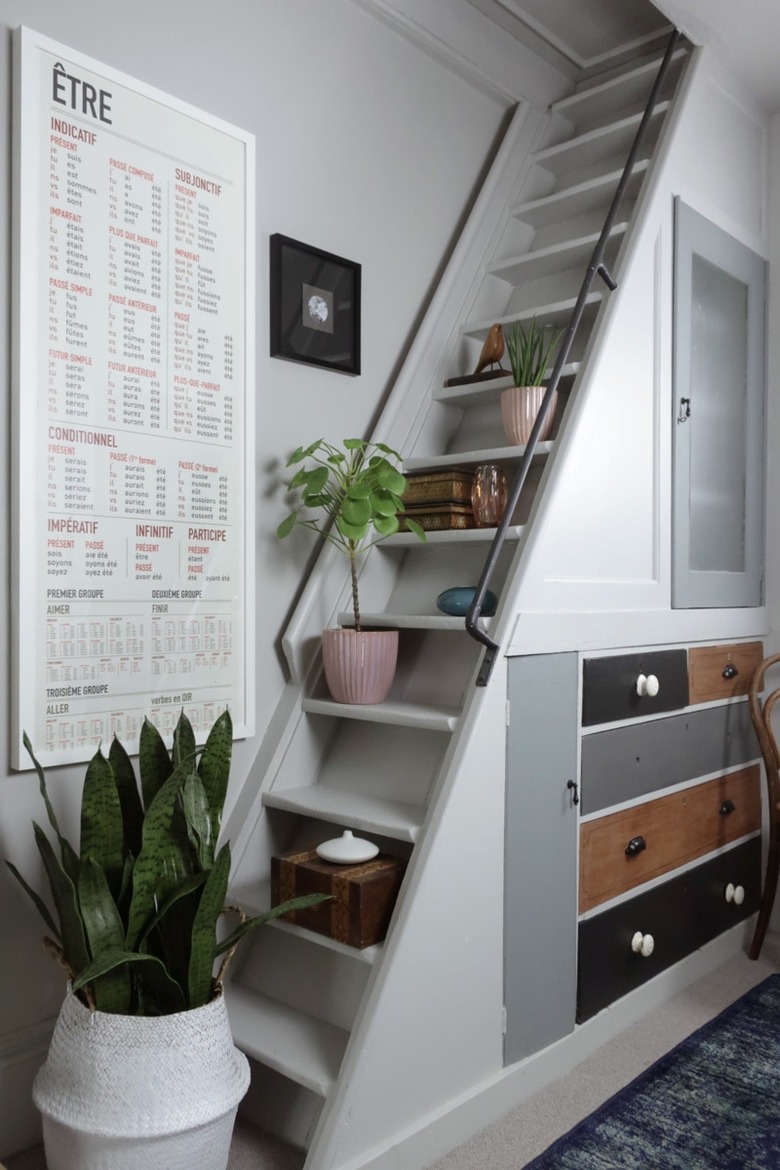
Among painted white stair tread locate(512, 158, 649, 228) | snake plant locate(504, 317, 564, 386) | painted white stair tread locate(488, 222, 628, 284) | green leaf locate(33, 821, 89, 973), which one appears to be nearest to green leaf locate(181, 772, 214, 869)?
green leaf locate(33, 821, 89, 973)

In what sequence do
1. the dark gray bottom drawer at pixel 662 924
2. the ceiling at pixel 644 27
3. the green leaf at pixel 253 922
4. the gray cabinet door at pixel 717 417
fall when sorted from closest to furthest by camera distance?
the green leaf at pixel 253 922, the dark gray bottom drawer at pixel 662 924, the ceiling at pixel 644 27, the gray cabinet door at pixel 717 417

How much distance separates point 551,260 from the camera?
8.83 feet

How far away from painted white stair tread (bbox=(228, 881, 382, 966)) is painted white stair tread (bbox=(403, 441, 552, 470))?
1.13m

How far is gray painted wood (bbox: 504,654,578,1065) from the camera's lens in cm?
206

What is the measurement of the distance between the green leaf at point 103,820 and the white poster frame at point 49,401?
211 millimetres

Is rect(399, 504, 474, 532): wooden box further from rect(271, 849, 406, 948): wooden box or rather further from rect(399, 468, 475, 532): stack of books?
rect(271, 849, 406, 948): wooden box

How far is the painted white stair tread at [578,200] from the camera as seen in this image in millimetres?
2631

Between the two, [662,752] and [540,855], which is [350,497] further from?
[662,752]

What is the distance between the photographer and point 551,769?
2.16m

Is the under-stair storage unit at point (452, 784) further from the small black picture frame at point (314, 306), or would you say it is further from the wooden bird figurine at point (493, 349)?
the small black picture frame at point (314, 306)

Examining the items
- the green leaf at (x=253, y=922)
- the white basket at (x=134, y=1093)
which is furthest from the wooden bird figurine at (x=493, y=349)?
the white basket at (x=134, y=1093)

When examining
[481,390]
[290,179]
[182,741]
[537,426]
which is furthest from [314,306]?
[182,741]

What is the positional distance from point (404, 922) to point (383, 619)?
74cm

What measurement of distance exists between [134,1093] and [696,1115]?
4.02ft
